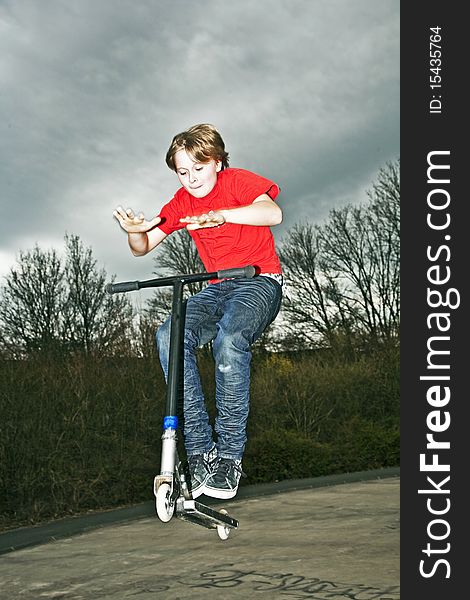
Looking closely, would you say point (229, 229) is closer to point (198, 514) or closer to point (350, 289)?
point (198, 514)

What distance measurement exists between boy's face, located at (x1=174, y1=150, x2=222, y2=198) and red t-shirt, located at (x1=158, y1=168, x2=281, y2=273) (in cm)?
7

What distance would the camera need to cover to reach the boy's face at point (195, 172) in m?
2.85

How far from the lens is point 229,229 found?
3.08 metres

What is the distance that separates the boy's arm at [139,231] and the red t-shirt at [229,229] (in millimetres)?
48

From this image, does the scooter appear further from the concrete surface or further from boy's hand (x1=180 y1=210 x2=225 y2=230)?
the concrete surface

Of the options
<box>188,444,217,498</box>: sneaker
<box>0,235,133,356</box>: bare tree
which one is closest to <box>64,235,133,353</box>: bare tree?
<box>0,235,133,356</box>: bare tree

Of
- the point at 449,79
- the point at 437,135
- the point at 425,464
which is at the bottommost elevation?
the point at 425,464

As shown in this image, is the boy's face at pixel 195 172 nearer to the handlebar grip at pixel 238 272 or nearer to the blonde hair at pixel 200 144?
the blonde hair at pixel 200 144

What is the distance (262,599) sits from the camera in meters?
9.50

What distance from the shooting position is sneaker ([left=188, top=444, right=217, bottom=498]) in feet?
10.3

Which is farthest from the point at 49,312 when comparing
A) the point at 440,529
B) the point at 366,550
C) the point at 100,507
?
the point at 440,529

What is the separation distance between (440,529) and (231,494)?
0.93m

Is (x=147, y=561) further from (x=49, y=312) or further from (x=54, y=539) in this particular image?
(x=49, y=312)

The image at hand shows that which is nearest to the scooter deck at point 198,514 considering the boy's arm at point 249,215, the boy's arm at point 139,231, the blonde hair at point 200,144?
the boy's arm at point 139,231
